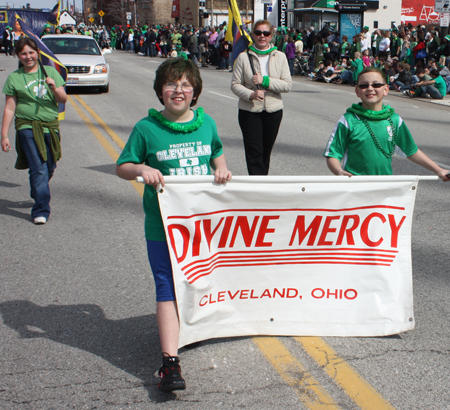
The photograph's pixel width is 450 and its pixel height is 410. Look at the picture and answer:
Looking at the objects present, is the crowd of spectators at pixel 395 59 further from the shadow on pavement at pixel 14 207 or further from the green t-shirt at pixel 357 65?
the shadow on pavement at pixel 14 207

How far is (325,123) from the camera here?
515 inches

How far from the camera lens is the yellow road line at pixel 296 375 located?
9.66 feet

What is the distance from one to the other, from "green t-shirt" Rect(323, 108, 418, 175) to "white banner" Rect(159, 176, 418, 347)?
33 centimetres

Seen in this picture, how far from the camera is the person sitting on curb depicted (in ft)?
58.9

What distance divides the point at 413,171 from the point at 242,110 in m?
3.34

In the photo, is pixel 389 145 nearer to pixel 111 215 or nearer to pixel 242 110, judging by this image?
pixel 242 110

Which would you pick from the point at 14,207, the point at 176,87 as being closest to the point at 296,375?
the point at 176,87

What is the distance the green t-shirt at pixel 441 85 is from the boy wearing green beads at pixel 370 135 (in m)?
15.4

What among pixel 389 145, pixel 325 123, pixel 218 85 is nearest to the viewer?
pixel 389 145

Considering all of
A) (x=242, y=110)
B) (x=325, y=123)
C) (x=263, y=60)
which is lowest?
(x=325, y=123)

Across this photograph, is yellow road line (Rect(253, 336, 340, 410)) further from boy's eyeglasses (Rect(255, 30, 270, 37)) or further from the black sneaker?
boy's eyeglasses (Rect(255, 30, 270, 37))

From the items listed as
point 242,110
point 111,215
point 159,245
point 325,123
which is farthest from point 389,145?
point 325,123

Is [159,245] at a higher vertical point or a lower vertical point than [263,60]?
lower

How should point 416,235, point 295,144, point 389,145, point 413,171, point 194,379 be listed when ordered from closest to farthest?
point 194,379 < point 389,145 < point 416,235 < point 413,171 < point 295,144
